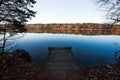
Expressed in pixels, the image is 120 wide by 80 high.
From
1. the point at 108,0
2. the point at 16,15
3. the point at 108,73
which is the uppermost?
the point at 108,0

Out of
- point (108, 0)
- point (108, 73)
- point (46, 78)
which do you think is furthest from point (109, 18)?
point (46, 78)

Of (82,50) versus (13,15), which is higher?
(13,15)

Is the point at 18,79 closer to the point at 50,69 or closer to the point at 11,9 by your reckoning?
the point at 50,69

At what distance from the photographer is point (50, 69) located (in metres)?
11.2

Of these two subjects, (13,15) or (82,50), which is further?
(82,50)

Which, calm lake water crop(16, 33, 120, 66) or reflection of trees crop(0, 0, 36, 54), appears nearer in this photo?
reflection of trees crop(0, 0, 36, 54)

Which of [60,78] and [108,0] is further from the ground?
[108,0]

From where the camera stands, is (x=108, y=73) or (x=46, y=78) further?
(x=108, y=73)

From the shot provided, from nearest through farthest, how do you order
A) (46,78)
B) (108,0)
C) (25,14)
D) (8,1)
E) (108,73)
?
(46,78) < (108,73) < (108,0) < (8,1) < (25,14)

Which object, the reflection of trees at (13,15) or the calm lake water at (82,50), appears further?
the calm lake water at (82,50)

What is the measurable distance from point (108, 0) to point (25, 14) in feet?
24.6

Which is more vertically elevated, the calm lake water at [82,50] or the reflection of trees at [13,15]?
the reflection of trees at [13,15]

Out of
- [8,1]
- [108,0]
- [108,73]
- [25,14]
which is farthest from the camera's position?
[25,14]

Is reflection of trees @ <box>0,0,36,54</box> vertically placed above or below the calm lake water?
above
